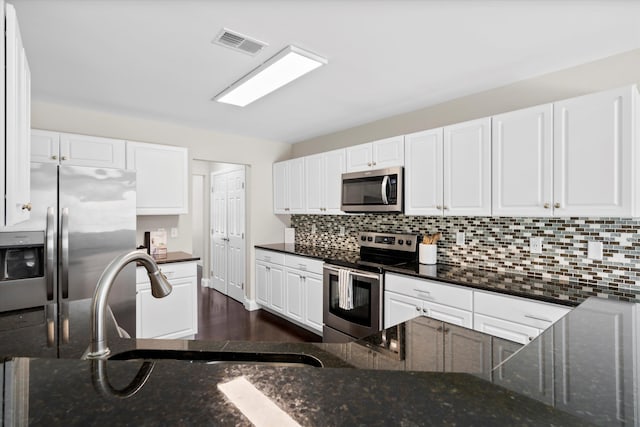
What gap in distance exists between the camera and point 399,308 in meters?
2.83

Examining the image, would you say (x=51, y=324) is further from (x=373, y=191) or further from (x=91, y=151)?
(x=373, y=191)

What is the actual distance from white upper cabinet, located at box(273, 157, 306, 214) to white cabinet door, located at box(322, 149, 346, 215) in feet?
1.55

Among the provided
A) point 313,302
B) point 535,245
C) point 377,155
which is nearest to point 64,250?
point 313,302

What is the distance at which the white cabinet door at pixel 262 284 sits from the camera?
4.56 meters

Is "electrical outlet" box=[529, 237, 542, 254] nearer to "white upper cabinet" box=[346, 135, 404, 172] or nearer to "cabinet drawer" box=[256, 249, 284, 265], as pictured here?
"white upper cabinet" box=[346, 135, 404, 172]

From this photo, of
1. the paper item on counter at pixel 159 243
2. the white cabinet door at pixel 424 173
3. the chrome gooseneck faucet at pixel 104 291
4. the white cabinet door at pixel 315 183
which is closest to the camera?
the chrome gooseneck faucet at pixel 104 291

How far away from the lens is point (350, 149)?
3783mm

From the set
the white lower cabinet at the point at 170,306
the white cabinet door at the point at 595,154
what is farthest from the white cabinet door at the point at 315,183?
the white cabinet door at the point at 595,154

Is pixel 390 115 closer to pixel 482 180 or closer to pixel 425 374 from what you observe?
pixel 482 180

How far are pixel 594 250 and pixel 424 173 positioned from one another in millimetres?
1356

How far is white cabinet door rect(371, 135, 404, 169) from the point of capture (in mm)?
3252

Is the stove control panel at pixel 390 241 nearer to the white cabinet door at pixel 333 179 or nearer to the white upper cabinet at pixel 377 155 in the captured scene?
the white cabinet door at pixel 333 179

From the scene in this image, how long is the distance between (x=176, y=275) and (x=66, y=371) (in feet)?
9.88

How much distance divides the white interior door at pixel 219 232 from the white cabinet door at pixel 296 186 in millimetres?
1468
